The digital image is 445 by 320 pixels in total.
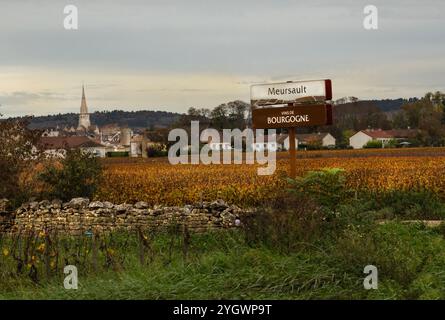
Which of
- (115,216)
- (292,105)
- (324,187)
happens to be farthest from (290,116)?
(115,216)

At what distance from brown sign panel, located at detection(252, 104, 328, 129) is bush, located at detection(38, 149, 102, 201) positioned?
19.2 ft

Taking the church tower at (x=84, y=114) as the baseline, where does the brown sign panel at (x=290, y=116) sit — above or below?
below

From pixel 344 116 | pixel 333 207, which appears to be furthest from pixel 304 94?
pixel 344 116

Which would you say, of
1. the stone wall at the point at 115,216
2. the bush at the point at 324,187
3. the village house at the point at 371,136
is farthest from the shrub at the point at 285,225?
the village house at the point at 371,136

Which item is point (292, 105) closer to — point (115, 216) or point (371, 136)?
point (115, 216)

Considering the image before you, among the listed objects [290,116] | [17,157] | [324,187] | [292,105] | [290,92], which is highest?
[290,92]

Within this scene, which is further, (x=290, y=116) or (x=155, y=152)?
(x=155, y=152)

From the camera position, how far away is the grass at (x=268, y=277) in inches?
426

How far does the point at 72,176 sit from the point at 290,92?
25.6 ft

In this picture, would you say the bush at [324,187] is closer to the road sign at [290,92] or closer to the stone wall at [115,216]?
the stone wall at [115,216]

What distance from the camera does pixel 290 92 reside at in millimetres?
24828

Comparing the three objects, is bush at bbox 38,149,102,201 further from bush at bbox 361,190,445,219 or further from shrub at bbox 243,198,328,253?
shrub at bbox 243,198,328,253

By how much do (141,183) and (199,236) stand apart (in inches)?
500

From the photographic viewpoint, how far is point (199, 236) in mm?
18953
